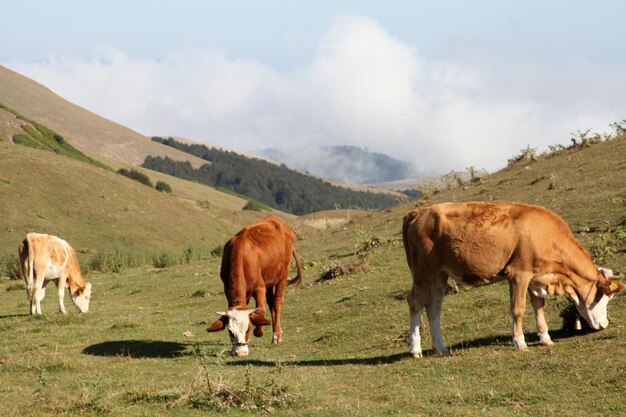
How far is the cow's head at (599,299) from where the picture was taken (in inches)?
541

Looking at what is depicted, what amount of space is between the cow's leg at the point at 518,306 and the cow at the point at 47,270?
14.7 meters

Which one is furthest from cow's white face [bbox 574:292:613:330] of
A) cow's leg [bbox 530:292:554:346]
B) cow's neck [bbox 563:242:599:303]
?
cow's leg [bbox 530:292:554:346]

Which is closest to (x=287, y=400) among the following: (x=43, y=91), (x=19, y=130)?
(x=19, y=130)

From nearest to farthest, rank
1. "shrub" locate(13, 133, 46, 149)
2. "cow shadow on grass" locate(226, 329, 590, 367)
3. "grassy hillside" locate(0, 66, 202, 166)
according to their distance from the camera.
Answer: "cow shadow on grass" locate(226, 329, 590, 367)
"shrub" locate(13, 133, 46, 149)
"grassy hillside" locate(0, 66, 202, 166)

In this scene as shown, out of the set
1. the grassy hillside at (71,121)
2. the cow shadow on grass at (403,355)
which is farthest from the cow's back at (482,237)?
the grassy hillside at (71,121)

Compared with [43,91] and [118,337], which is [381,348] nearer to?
[118,337]

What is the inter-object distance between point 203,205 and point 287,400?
232 ft

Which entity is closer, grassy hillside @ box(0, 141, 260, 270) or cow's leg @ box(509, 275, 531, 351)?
cow's leg @ box(509, 275, 531, 351)

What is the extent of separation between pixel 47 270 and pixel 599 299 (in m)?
16.1

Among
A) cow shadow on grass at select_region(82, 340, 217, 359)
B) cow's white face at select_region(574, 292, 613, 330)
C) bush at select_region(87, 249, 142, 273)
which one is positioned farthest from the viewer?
bush at select_region(87, 249, 142, 273)

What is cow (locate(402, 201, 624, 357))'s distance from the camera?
13500 mm

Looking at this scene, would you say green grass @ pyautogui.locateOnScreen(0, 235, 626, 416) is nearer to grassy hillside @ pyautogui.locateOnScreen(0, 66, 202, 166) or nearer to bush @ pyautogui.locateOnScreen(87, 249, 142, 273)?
bush @ pyautogui.locateOnScreen(87, 249, 142, 273)

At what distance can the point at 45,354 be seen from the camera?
16.2 meters

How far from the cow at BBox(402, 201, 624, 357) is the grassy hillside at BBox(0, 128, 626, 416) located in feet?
1.95
